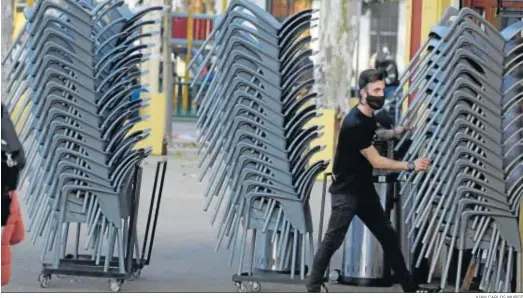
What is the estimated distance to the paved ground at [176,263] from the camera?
10625 mm

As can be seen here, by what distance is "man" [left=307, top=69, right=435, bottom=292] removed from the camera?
962 cm

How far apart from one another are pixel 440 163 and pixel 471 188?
0.90 ft

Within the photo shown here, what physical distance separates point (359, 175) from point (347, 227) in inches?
14.9

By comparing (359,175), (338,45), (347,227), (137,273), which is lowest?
(137,273)

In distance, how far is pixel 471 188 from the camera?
957 cm

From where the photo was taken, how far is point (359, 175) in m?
9.72

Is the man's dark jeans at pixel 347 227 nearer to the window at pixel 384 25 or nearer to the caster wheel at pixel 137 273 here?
the caster wheel at pixel 137 273

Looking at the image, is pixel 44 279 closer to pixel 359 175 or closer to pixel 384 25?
pixel 359 175

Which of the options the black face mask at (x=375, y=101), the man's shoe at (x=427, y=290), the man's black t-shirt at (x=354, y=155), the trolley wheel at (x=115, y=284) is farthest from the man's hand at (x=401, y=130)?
the trolley wheel at (x=115, y=284)

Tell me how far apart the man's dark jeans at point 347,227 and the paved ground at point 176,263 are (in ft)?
2.54

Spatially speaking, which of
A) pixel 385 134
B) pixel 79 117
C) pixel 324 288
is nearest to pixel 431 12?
pixel 385 134

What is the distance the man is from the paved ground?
89 centimetres
